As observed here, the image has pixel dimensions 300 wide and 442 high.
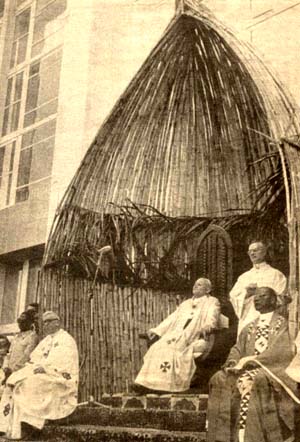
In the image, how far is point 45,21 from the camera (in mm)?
7418

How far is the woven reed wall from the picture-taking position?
5930 millimetres

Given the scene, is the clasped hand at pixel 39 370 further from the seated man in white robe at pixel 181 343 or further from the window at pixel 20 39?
the window at pixel 20 39

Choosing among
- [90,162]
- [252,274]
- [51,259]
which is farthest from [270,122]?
[51,259]

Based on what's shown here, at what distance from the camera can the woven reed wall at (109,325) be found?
19.5 ft

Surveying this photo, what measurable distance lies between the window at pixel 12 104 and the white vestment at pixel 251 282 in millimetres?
2779

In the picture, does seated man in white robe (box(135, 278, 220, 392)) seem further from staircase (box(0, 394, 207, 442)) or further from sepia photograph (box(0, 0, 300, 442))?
staircase (box(0, 394, 207, 442))

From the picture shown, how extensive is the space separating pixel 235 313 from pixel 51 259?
5.87 feet

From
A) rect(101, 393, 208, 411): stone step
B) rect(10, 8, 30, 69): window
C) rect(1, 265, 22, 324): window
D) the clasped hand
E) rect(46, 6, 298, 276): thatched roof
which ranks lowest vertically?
rect(101, 393, 208, 411): stone step

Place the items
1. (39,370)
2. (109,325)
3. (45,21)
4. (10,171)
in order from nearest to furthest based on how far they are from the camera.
A: (109,325)
(39,370)
(10,171)
(45,21)

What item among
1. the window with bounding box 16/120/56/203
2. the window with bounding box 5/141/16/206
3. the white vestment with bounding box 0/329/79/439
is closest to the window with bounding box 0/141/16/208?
the window with bounding box 5/141/16/206

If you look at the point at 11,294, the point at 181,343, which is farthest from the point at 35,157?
the point at 181,343

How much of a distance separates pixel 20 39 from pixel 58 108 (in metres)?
1.01

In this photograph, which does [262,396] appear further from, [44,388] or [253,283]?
[44,388]

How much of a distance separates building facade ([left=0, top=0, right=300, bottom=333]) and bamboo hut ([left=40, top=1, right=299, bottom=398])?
0.13 metres
